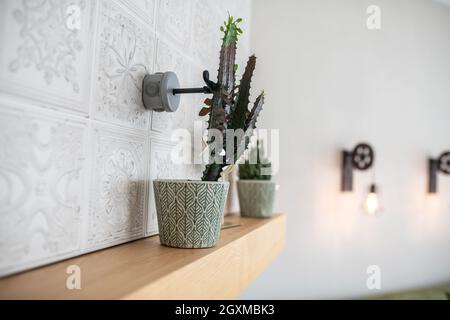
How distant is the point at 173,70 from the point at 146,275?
19.3 inches

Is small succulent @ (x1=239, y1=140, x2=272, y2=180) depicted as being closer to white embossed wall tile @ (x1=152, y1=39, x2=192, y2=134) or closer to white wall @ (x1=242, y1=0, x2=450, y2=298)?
white embossed wall tile @ (x1=152, y1=39, x2=192, y2=134)

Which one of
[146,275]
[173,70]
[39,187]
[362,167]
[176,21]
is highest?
[176,21]

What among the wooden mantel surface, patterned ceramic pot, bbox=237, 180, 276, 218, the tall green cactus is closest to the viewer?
the wooden mantel surface

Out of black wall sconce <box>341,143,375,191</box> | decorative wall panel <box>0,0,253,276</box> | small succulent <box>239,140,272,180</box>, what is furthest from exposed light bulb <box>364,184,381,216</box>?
decorative wall panel <box>0,0,253,276</box>

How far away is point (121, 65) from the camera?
0.60 m

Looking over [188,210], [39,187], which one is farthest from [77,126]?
[188,210]

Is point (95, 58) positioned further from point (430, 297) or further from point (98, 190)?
point (430, 297)

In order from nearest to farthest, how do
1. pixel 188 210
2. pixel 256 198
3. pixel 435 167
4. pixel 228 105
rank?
pixel 188 210 < pixel 228 105 < pixel 256 198 < pixel 435 167

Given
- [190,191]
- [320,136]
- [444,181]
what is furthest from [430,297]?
[190,191]

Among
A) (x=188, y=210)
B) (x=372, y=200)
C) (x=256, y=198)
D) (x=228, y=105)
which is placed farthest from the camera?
(x=372, y=200)

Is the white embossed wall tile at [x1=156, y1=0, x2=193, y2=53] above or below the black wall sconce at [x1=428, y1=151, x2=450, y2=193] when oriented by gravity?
above

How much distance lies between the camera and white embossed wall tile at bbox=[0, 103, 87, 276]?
0.40m

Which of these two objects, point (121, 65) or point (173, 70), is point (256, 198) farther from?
point (121, 65)

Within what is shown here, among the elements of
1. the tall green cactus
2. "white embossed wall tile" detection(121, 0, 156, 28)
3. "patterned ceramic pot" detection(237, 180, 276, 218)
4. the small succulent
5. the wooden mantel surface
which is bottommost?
the wooden mantel surface
